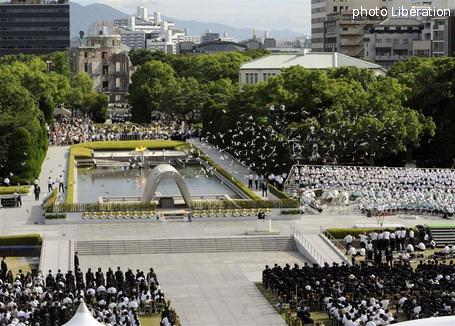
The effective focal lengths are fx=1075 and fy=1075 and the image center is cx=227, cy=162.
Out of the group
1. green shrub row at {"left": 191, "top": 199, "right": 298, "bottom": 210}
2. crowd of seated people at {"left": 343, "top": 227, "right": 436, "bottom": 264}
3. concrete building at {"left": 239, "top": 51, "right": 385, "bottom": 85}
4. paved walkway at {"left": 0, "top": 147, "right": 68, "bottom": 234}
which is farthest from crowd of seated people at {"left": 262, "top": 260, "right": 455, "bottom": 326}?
concrete building at {"left": 239, "top": 51, "right": 385, "bottom": 85}

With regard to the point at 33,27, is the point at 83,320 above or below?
below

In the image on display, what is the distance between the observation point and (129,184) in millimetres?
63812

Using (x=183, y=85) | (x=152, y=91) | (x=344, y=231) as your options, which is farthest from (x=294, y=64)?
(x=344, y=231)

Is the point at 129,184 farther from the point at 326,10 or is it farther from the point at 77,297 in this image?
the point at 326,10

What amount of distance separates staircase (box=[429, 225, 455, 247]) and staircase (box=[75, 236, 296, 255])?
587cm

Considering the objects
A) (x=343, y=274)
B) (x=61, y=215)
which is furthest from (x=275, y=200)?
(x=343, y=274)

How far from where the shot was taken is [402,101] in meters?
66.2

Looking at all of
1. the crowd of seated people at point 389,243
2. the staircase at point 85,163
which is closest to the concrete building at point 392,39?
the staircase at point 85,163

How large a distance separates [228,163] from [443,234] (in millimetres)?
27823

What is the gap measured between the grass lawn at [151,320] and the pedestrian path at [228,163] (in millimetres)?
20544

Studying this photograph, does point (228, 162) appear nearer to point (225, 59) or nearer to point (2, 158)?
point (2, 158)

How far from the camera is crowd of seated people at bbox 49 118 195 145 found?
89.1m

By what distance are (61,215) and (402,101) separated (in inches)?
1061

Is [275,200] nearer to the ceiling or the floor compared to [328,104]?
nearer to the floor
